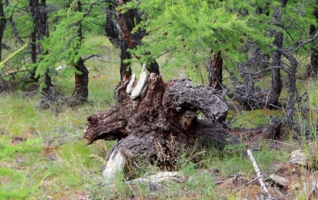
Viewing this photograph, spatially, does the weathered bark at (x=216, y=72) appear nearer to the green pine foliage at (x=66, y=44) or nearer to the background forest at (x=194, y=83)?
the background forest at (x=194, y=83)

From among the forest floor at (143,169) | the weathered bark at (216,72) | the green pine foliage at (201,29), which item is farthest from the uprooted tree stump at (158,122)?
the weathered bark at (216,72)

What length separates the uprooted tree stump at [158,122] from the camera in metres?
6.29

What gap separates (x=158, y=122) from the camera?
658 centimetres

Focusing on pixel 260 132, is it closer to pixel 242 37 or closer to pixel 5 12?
pixel 242 37

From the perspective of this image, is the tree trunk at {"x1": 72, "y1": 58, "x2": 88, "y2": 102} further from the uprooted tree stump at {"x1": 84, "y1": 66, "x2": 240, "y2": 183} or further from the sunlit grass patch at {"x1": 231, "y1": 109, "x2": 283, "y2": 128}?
the uprooted tree stump at {"x1": 84, "y1": 66, "x2": 240, "y2": 183}

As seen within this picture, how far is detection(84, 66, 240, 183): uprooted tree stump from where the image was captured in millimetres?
6285

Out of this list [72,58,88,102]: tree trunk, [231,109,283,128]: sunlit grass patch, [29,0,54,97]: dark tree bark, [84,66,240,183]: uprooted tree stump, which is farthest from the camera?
[29,0,54,97]: dark tree bark

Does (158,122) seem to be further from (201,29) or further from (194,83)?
(201,29)

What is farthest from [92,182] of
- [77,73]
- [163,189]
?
[77,73]

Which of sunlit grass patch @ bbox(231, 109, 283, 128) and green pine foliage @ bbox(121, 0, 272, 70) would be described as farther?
sunlit grass patch @ bbox(231, 109, 283, 128)

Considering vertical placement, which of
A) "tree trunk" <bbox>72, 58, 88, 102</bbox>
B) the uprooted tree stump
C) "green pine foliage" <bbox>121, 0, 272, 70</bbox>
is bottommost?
"tree trunk" <bbox>72, 58, 88, 102</bbox>

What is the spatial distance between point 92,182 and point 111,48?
50.4 feet

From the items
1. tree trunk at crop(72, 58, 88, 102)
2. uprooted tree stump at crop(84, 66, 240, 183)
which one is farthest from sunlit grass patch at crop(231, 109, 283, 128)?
tree trunk at crop(72, 58, 88, 102)

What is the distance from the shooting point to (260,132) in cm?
782
